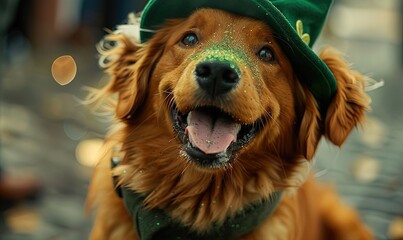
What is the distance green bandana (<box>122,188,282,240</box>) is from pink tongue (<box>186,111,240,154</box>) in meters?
0.41

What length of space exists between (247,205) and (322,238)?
91 cm

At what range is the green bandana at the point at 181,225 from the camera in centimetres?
313

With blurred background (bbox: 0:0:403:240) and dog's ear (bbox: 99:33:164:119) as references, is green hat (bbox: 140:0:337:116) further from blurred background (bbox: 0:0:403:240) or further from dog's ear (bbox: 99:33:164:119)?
blurred background (bbox: 0:0:403:240)

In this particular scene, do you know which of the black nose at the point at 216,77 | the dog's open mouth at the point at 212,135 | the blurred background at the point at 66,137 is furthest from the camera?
the blurred background at the point at 66,137

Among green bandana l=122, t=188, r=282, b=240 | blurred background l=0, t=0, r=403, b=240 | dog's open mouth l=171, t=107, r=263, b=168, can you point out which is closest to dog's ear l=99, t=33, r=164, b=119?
dog's open mouth l=171, t=107, r=263, b=168

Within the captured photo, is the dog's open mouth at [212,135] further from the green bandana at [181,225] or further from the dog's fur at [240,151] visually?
Answer: the green bandana at [181,225]

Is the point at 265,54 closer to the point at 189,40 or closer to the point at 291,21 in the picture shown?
the point at 291,21

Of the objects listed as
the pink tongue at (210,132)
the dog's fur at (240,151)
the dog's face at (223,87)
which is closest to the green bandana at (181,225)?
the dog's fur at (240,151)

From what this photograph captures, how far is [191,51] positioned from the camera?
312cm

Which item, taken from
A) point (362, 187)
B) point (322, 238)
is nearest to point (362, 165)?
point (362, 187)

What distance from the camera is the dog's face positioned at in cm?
285

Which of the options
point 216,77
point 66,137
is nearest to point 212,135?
point 216,77

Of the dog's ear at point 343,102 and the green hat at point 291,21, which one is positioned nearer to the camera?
the green hat at point 291,21

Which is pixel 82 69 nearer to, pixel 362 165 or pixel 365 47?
pixel 362 165
